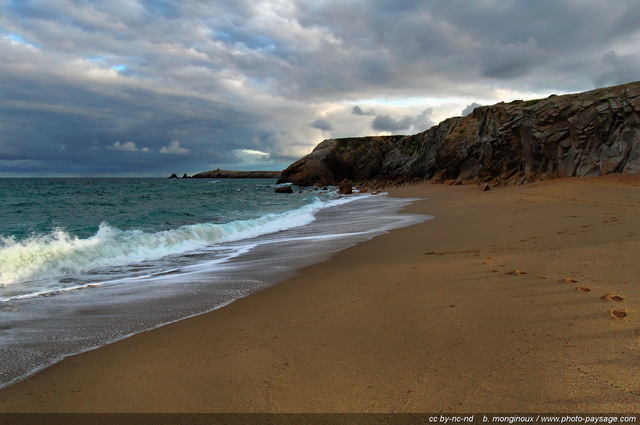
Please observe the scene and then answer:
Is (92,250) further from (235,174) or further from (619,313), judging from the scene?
(235,174)

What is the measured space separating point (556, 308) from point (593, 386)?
143cm

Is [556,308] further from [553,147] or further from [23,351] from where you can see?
[553,147]

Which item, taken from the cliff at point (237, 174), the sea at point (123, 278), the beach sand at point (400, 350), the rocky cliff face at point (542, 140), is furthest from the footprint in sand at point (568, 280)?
the cliff at point (237, 174)

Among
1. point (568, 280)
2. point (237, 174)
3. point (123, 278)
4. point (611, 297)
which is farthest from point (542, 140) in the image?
point (237, 174)

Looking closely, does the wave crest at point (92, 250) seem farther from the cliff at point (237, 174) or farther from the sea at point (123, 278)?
the cliff at point (237, 174)

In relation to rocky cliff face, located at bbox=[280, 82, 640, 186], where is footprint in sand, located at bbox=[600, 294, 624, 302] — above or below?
below

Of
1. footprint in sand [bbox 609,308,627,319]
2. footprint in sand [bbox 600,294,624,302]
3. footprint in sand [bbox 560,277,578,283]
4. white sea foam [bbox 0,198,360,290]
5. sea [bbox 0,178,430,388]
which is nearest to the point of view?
footprint in sand [bbox 609,308,627,319]

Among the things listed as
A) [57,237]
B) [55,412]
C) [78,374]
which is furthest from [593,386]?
[57,237]

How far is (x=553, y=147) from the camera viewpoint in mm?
22281

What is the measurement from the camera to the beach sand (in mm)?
2309

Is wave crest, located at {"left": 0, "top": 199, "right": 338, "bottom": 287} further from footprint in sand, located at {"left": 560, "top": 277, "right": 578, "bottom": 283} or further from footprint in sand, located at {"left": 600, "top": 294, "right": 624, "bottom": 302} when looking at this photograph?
footprint in sand, located at {"left": 600, "top": 294, "right": 624, "bottom": 302}

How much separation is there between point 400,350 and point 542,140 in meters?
24.1

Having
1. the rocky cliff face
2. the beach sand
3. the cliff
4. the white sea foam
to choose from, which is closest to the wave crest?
the white sea foam

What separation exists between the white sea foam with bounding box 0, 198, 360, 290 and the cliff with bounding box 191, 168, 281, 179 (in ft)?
517
